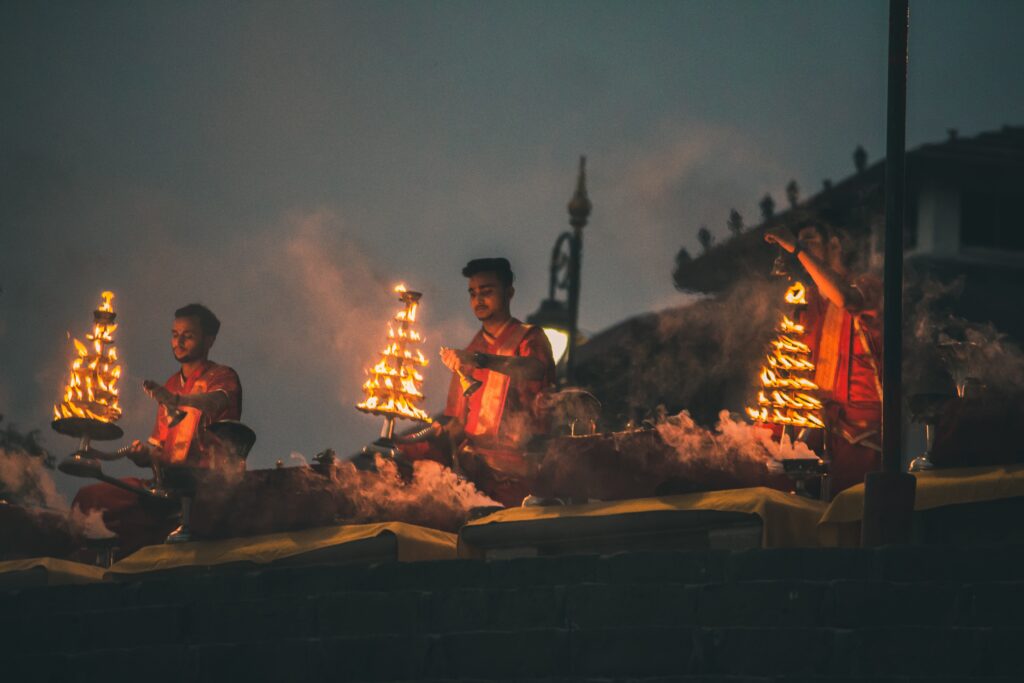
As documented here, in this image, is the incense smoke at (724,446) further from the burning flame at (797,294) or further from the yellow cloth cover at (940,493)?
the burning flame at (797,294)

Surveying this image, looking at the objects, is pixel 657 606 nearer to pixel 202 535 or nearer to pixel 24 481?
pixel 202 535

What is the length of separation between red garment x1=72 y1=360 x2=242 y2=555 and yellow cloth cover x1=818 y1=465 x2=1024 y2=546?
6036 mm

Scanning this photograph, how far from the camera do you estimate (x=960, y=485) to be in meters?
12.2

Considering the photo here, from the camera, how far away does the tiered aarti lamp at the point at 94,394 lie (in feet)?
54.3

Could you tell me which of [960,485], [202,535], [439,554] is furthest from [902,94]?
[202,535]

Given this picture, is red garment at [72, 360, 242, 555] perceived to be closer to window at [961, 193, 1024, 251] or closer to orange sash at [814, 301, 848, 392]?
orange sash at [814, 301, 848, 392]

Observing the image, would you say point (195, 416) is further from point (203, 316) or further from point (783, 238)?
point (783, 238)

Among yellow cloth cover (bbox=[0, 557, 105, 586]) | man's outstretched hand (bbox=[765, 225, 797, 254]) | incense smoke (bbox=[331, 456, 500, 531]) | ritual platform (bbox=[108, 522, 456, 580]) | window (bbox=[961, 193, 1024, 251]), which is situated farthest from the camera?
window (bbox=[961, 193, 1024, 251])

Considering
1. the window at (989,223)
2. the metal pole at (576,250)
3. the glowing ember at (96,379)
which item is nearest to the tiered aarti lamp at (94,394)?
the glowing ember at (96,379)

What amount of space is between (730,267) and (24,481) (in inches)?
347

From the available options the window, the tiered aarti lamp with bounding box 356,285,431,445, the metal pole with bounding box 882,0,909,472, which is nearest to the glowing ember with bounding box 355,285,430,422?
the tiered aarti lamp with bounding box 356,285,431,445

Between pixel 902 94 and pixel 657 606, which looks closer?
pixel 657 606

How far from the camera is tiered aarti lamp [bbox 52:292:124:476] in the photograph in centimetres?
1655

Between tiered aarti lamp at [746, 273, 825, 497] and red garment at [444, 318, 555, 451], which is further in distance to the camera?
red garment at [444, 318, 555, 451]
